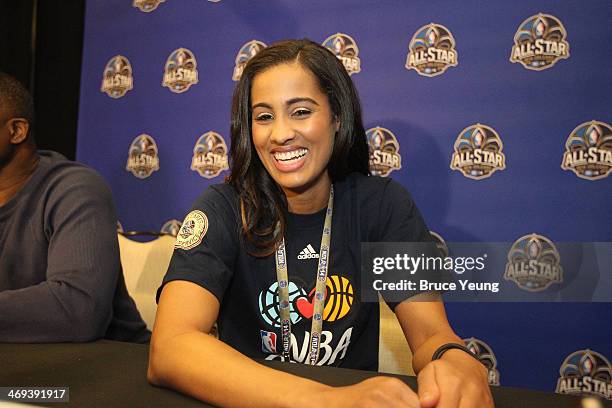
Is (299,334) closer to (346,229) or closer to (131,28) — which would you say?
(346,229)

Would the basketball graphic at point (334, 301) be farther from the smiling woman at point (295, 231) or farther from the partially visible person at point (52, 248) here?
the partially visible person at point (52, 248)

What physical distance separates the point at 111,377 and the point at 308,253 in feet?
2.07

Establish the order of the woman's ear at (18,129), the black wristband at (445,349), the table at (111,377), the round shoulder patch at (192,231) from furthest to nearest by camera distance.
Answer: the woman's ear at (18,129) < the round shoulder patch at (192,231) < the black wristband at (445,349) < the table at (111,377)

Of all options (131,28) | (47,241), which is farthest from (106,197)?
(131,28)

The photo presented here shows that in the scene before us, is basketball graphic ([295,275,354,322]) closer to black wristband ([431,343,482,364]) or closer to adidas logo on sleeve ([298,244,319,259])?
adidas logo on sleeve ([298,244,319,259])

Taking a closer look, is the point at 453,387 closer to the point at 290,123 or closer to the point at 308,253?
the point at 308,253

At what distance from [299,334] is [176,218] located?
224cm

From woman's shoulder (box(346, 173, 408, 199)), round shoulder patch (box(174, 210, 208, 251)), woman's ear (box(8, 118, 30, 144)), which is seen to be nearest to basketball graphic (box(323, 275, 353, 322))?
woman's shoulder (box(346, 173, 408, 199))

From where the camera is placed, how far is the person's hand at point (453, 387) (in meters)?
0.87

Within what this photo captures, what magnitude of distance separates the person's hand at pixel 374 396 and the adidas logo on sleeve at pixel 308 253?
65cm

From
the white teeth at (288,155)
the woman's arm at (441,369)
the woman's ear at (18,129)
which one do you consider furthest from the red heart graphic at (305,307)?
the woman's ear at (18,129)

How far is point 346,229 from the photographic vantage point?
154 cm

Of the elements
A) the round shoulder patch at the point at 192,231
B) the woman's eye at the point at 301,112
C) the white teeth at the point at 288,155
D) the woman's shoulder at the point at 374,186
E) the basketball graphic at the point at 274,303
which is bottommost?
the basketball graphic at the point at 274,303

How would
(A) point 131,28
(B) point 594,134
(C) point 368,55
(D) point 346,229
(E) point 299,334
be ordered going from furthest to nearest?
(A) point 131,28 < (C) point 368,55 < (B) point 594,134 < (D) point 346,229 < (E) point 299,334
